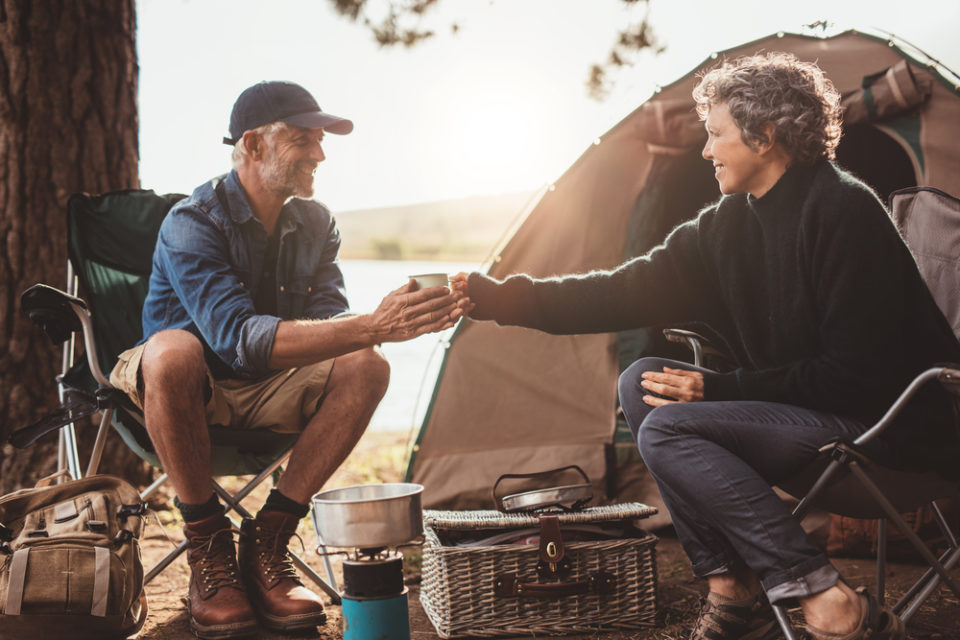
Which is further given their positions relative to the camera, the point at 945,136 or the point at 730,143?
the point at 945,136

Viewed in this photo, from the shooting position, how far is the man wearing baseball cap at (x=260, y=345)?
2248 millimetres

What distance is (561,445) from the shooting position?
3367 mm

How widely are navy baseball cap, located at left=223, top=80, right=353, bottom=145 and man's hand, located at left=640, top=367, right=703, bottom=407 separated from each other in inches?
47.7

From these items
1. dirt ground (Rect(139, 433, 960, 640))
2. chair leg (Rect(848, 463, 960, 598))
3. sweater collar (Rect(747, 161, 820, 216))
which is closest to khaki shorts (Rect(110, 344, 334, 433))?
dirt ground (Rect(139, 433, 960, 640))

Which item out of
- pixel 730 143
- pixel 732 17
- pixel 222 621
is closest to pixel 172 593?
pixel 222 621

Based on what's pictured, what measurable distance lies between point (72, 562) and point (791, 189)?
181cm

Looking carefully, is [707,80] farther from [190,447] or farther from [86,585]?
[86,585]

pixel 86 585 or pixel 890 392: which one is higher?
pixel 890 392

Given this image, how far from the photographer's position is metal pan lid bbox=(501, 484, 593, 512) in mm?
2363

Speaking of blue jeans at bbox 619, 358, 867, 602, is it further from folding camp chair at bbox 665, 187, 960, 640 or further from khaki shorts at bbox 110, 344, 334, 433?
khaki shorts at bbox 110, 344, 334, 433

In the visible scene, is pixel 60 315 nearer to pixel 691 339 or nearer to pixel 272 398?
pixel 272 398

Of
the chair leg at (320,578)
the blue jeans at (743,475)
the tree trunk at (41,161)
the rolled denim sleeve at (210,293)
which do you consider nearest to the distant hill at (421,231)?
the tree trunk at (41,161)

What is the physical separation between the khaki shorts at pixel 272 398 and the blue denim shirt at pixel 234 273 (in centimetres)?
5

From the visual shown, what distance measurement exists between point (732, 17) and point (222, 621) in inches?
173
